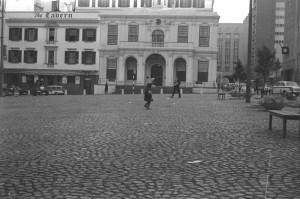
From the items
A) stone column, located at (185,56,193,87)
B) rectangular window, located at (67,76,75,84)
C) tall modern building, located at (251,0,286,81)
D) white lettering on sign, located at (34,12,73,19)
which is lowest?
rectangular window, located at (67,76,75,84)

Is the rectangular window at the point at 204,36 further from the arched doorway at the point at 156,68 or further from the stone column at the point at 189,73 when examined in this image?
the arched doorway at the point at 156,68

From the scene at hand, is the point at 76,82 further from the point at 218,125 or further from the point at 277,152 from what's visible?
the point at 277,152

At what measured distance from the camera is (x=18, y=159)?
7.55 meters

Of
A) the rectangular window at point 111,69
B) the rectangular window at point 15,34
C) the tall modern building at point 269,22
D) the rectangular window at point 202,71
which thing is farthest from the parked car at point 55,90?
the tall modern building at point 269,22

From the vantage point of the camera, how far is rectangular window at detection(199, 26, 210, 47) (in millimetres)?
63594

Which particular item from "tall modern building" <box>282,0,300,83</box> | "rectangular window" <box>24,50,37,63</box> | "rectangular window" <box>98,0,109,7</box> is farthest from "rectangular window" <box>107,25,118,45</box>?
"tall modern building" <box>282,0,300,83</box>

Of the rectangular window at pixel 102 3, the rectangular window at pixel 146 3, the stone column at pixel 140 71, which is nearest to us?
the stone column at pixel 140 71

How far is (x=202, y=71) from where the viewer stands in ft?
207

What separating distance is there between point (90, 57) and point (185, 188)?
2306 inches

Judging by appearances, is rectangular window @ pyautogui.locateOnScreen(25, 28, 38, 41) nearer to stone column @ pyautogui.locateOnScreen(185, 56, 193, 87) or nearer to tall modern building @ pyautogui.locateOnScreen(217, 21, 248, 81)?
stone column @ pyautogui.locateOnScreen(185, 56, 193, 87)

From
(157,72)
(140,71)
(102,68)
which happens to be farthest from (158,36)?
(102,68)

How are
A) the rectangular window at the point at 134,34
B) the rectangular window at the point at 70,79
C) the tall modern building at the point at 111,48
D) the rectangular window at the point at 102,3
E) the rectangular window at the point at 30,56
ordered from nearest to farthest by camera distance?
the tall modern building at the point at 111,48 < the rectangular window at the point at 70,79 < the rectangular window at the point at 30,56 < the rectangular window at the point at 134,34 < the rectangular window at the point at 102,3

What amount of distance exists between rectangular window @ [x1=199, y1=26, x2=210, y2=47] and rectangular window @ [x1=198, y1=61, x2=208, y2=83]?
2650 mm

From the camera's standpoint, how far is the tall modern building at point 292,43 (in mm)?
69062
